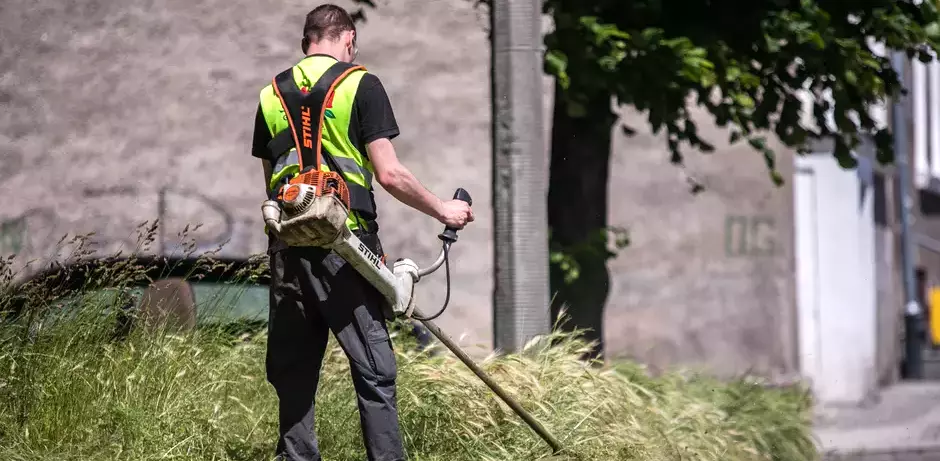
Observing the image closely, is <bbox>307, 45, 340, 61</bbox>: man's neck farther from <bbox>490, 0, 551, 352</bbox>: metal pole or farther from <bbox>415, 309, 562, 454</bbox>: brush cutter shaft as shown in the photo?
<bbox>490, 0, 551, 352</bbox>: metal pole

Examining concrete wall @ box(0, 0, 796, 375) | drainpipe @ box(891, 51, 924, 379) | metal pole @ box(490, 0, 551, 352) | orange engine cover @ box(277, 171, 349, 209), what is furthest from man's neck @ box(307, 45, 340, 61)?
drainpipe @ box(891, 51, 924, 379)

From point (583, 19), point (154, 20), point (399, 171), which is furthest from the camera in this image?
point (154, 20)

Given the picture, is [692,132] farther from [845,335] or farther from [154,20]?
[845,335]

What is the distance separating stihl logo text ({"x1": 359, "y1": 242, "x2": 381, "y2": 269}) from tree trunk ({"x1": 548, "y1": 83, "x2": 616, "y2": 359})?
4879 millimetres

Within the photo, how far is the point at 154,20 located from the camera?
13.7 meters

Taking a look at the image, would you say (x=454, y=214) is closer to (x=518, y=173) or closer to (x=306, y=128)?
(x=306, y=128)

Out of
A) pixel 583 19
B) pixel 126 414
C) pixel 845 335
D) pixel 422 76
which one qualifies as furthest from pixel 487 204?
pixel 126 414

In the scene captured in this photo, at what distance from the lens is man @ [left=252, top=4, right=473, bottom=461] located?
5207mm

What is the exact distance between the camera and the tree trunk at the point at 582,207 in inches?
396

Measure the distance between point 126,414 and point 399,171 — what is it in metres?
1.45

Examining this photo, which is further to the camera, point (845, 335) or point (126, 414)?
point (845, 335)

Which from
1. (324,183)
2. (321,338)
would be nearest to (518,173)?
(321,338)

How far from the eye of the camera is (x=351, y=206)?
5207 millimetres

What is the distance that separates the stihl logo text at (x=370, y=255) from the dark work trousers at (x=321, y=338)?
0.09 m
